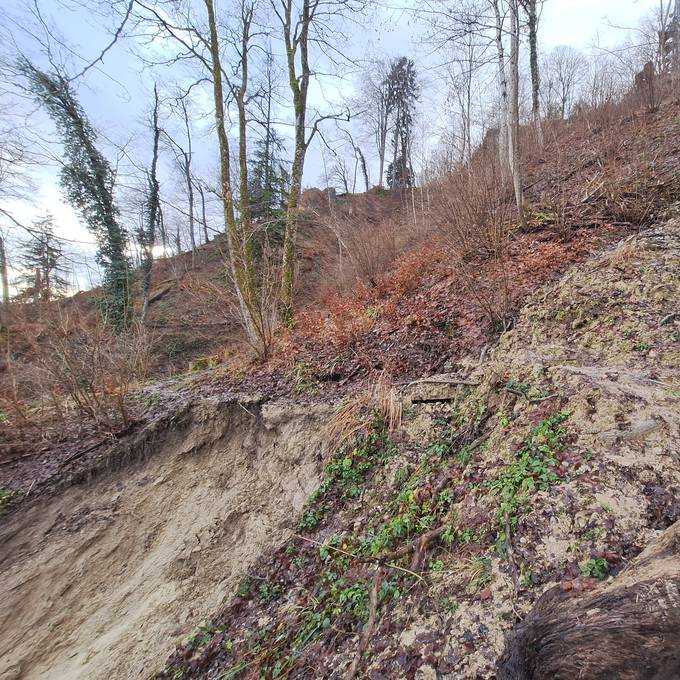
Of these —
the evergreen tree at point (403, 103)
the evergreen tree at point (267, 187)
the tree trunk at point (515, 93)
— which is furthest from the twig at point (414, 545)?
the evergreen tree at point (403, 103)

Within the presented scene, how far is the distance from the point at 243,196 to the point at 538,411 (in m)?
7.47

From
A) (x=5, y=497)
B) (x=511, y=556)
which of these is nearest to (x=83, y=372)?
(x=5, y=497)

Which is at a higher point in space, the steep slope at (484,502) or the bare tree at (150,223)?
the bare tree at (150,223)

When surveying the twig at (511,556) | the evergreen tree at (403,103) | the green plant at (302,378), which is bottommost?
the twig at (511,556)

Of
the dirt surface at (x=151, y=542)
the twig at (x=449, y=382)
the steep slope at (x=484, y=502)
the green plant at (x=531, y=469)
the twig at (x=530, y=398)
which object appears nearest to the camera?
the steep slope at (x=484, y=502)

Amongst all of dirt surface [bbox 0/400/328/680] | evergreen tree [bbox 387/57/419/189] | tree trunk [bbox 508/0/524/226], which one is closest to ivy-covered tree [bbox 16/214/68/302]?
dirt surface [bbox 0/400/328/680]

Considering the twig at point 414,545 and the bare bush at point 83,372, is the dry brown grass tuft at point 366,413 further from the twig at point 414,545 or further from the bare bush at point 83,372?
the bare bush at point 83,372

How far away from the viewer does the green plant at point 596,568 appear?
1414 millimetres

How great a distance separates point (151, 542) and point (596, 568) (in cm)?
416

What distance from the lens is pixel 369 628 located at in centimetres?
188

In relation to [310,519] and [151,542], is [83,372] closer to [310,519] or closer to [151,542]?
[151,542]

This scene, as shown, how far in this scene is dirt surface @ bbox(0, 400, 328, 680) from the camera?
286cm

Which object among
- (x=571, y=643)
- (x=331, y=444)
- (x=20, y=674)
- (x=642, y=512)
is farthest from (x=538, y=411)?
(x=20, y=674)

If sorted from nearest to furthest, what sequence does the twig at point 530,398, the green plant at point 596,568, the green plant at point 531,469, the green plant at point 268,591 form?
1. the green plant at point 596,568
2. the green plant at point 531,469
3. the twig at point 530,398
4. the green plant at point 268,591
